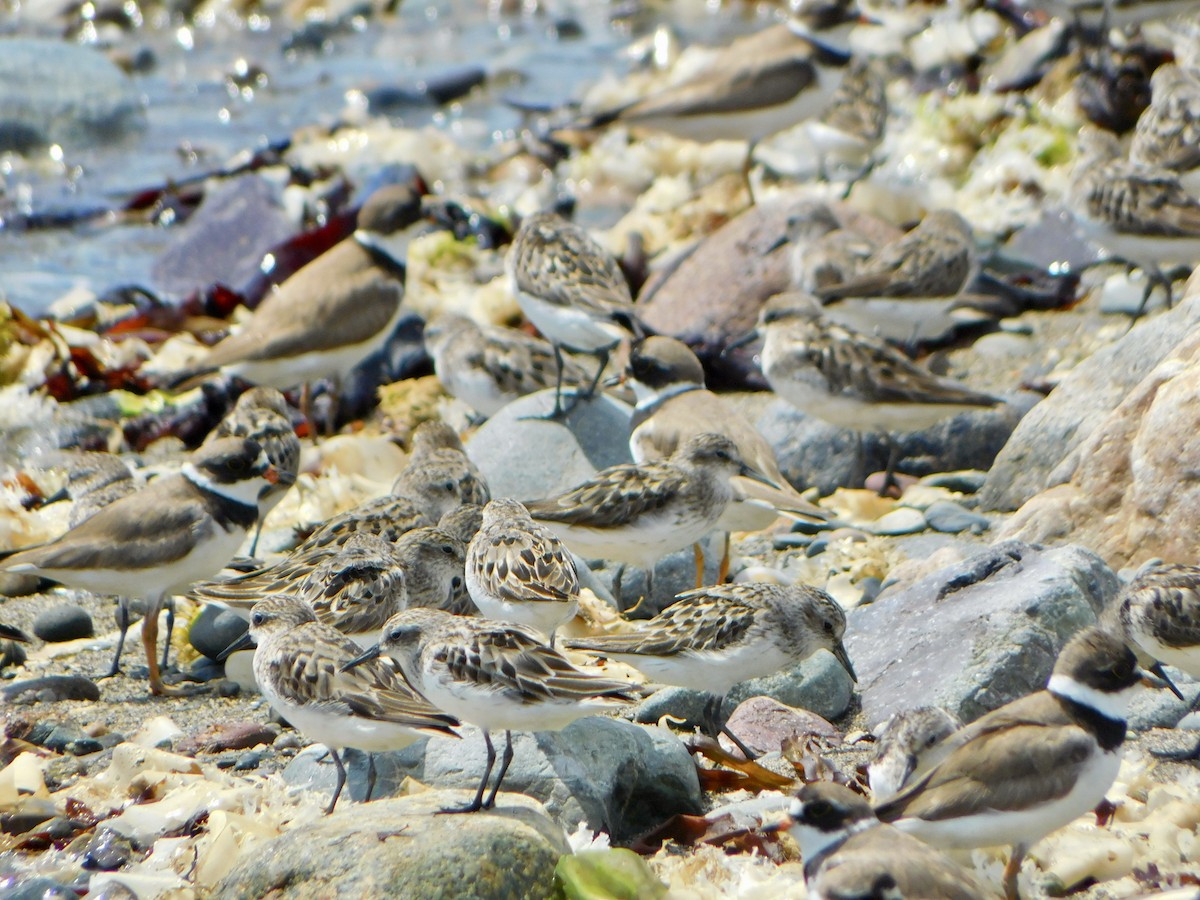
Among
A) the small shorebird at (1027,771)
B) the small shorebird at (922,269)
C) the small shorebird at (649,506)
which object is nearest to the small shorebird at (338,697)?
the small shorebird at (1027,771)

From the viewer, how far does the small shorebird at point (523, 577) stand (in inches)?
264

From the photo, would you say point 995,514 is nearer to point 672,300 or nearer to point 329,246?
point 672,300

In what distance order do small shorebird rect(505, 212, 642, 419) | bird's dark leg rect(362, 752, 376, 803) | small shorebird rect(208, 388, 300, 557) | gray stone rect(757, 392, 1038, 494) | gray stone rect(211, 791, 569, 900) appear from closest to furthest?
gray stone rect(211, 791, 569, 900) < bird's dark leg rect(362, 752, 376, 803) < small shorebird rect(208, 388, 300, 557) < small shorebird rect(505, 212, 642, 419) < gray stone rect(757, 392, 1038, 494)

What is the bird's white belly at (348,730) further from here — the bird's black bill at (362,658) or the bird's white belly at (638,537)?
the bird's white belly at (638,537)

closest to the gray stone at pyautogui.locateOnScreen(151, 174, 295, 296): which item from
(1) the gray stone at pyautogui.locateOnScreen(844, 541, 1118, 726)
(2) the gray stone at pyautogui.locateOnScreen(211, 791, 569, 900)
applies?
(1) the gray stone at pyautogui.locateOnScreen(844, 541, 1118, 726)

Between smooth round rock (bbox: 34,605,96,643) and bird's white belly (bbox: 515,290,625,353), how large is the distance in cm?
346

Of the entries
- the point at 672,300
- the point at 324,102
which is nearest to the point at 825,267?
the point at 672,300

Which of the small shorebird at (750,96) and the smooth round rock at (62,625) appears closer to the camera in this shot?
the smooth round rock at (62,625)

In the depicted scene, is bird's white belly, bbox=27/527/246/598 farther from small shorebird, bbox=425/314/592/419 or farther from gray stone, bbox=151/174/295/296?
gray stone, bbox=151/174/295/296

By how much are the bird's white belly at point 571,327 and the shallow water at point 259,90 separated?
23.1ft

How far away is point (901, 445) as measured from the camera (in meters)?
10.4

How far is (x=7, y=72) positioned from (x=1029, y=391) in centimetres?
1569

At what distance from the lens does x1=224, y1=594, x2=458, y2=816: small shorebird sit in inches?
222

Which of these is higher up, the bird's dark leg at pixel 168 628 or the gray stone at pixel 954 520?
the bird's dark leg at pixel 168 628
